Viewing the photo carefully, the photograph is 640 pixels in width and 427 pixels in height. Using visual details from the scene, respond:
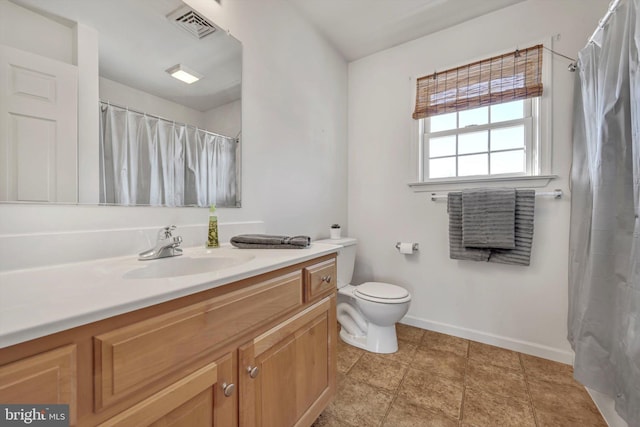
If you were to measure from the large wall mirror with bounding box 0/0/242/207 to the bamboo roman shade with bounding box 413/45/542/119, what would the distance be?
1.48 meters

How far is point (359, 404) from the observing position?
1356 mm

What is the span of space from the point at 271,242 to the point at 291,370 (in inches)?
19.7

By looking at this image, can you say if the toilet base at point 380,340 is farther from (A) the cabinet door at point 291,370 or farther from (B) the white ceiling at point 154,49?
(B) the white ceiling at point 154,49

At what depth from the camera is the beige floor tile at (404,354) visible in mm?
1754

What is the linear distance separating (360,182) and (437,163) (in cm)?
67

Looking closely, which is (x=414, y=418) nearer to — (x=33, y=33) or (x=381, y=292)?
(x=381, y=292)

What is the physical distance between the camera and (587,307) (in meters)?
1.18

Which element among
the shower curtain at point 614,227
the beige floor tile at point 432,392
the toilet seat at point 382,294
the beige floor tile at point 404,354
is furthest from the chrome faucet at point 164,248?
the shower curtain at point 614,227

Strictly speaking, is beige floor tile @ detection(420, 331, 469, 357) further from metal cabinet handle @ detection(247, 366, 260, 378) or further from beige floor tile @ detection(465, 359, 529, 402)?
metal cabinet handle @ detection(247, 366, 260, 378)

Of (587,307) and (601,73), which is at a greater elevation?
(601,73)

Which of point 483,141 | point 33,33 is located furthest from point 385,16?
point 33,33

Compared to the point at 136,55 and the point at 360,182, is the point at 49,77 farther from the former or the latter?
the point at 360,182

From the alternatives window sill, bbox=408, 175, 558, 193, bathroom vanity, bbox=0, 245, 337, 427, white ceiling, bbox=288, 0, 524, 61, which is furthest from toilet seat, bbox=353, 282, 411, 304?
white ceiling, bbox=288, 0, 524, 61

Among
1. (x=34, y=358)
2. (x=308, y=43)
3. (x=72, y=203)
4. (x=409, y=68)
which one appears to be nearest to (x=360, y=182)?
(x=409, y=68)
